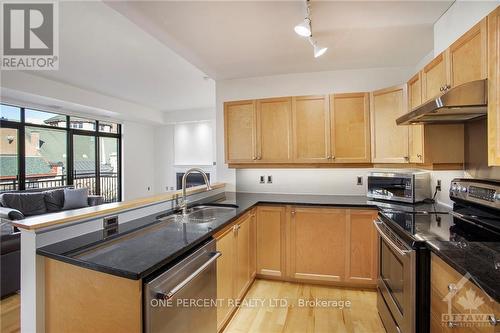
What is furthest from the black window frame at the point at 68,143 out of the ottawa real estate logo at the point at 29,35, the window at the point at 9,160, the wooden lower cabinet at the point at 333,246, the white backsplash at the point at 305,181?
the wooden lower cabinet at the point at 333,246

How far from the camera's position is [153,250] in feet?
4.24

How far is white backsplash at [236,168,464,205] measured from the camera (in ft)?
10.1

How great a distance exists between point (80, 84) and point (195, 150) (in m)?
3.14

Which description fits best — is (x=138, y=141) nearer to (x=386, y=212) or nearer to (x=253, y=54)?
(x=253, y=54)

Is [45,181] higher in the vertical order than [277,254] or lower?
higher

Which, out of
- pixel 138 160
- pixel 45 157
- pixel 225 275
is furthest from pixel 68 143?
pixel 225 275

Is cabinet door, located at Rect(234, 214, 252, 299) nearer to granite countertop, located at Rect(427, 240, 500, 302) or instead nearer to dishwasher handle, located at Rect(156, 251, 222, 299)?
dishwasher handle, located at Rect(156, 251, 222, 299)

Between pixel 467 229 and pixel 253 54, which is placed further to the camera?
pixel 253 54

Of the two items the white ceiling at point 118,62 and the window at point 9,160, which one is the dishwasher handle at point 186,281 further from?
the window at point 9,160

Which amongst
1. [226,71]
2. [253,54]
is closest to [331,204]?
[253,54]

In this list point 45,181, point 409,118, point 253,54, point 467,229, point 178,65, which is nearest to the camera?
point 467,229

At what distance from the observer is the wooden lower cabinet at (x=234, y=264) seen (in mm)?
1831

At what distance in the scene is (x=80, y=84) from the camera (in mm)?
4449

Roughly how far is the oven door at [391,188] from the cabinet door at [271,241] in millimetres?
1027
